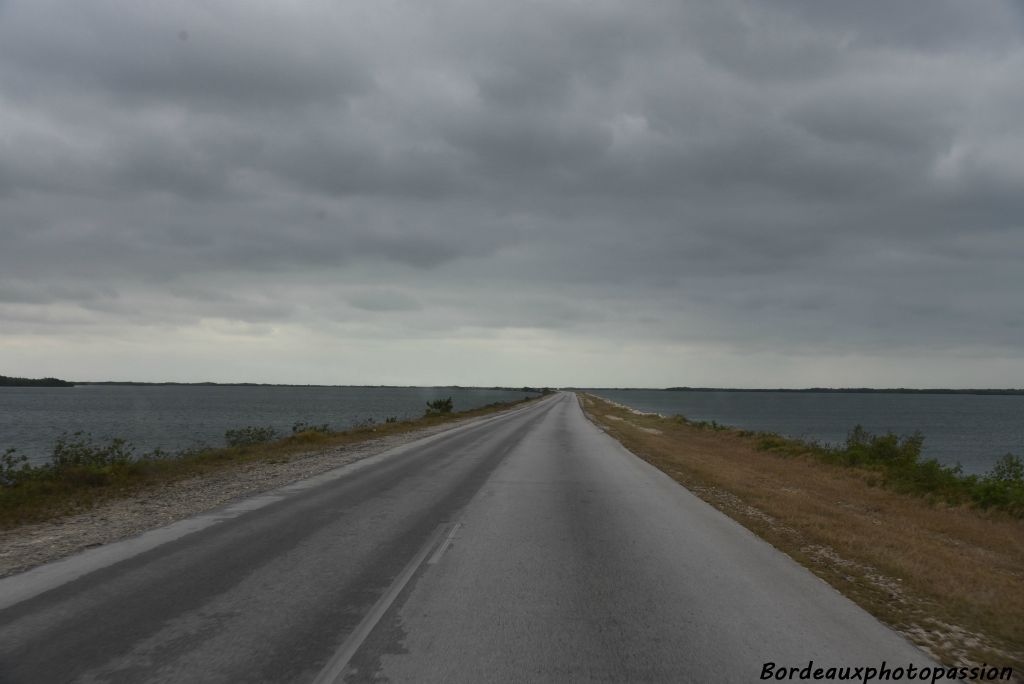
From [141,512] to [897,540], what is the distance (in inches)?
528

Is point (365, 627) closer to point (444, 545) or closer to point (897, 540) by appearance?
point (444, 545)

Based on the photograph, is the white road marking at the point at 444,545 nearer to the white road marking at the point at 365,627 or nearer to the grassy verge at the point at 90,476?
the white road marking at the point at 365,627

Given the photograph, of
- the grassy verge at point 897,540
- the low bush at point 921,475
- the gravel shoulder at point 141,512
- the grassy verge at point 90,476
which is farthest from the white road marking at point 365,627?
the low bush at point 921,475

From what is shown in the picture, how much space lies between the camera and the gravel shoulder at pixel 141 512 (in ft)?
28.7

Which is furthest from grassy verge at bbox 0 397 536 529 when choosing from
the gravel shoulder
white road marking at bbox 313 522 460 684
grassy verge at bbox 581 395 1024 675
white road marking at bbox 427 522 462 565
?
grassy verge at bbox 581 395 1024 675

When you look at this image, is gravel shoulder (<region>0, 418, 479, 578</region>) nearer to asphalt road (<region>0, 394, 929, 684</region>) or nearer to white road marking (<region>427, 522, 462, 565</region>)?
asphalt road (<region>0, 394, 929, 684</region>)

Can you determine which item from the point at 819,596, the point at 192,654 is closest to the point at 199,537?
the point at 192,654

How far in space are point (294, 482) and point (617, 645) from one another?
1225 cm

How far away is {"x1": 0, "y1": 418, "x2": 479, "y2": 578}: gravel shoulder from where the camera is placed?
8750 mm

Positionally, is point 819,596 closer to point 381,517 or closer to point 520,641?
point 520,641

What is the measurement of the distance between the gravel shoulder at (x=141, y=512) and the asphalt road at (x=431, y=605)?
0.70 m

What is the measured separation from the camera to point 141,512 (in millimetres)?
11828

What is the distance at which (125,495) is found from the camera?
14.1m

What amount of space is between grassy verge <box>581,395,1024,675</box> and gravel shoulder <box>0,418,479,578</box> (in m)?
10.0
